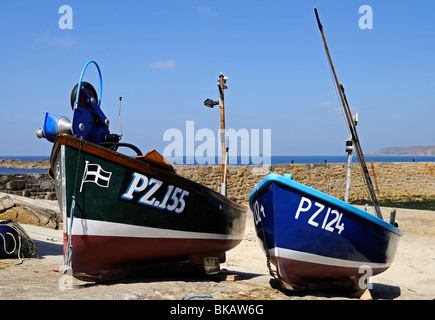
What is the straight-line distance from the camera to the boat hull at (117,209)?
4.94 metres

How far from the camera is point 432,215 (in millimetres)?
16172

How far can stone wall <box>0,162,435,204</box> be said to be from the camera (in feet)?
53.3

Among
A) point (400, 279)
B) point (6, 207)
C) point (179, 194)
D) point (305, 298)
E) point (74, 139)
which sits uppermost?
point (74, 139)

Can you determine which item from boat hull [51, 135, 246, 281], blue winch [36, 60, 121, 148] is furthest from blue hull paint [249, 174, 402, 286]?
blue winch [36, 60, 121, 148]

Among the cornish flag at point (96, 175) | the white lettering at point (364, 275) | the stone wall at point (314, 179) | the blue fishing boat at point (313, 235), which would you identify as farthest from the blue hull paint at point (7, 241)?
the stone wall at point (314, 179)

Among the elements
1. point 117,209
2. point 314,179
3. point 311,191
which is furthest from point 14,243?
point 314,179

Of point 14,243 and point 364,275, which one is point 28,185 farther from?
point 364,275

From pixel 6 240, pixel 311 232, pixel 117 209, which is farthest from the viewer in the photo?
pixel 6 240

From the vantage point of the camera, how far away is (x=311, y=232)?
17.1 ft

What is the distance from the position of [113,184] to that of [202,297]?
1.61 metres

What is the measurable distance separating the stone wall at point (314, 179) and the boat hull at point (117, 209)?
1100 cm

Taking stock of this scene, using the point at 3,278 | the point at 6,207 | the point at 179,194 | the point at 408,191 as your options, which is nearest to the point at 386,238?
the point at 179,194

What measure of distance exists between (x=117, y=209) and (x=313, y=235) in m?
2.30
